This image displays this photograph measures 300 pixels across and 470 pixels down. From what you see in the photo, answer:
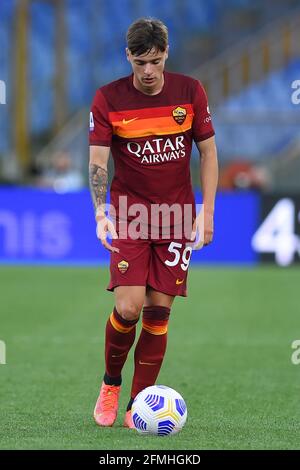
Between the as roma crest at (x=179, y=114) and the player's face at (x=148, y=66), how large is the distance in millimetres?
193

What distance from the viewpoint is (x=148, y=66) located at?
581cm

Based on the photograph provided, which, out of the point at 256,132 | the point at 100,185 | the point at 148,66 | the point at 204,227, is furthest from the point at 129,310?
the point at 256,132

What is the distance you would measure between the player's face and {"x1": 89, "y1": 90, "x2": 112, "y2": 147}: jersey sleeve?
240 millimetres

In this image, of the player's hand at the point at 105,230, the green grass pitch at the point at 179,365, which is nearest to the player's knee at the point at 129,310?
the player's hand at the point at 105,230

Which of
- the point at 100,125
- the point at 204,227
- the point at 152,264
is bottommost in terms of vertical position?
the point at 152,264

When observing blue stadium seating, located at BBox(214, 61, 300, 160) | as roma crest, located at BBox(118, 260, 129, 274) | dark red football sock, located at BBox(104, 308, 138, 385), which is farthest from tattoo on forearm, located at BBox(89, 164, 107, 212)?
blue stadium seating, located at BBox(214, 61, 300, 160)

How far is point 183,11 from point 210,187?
75.0 ft

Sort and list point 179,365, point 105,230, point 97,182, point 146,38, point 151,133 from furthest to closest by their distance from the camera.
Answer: point 179,365
point 97,182
point 151,133
point 105,230
point 146,38

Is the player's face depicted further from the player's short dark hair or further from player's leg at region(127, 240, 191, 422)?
player's leg at region(127, 240, 191, 422)

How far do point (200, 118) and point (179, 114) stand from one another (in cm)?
13

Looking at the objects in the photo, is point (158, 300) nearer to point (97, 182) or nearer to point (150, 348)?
point (150, 348)

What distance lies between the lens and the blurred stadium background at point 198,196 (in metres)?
6.89

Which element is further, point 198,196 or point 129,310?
point 198,196
